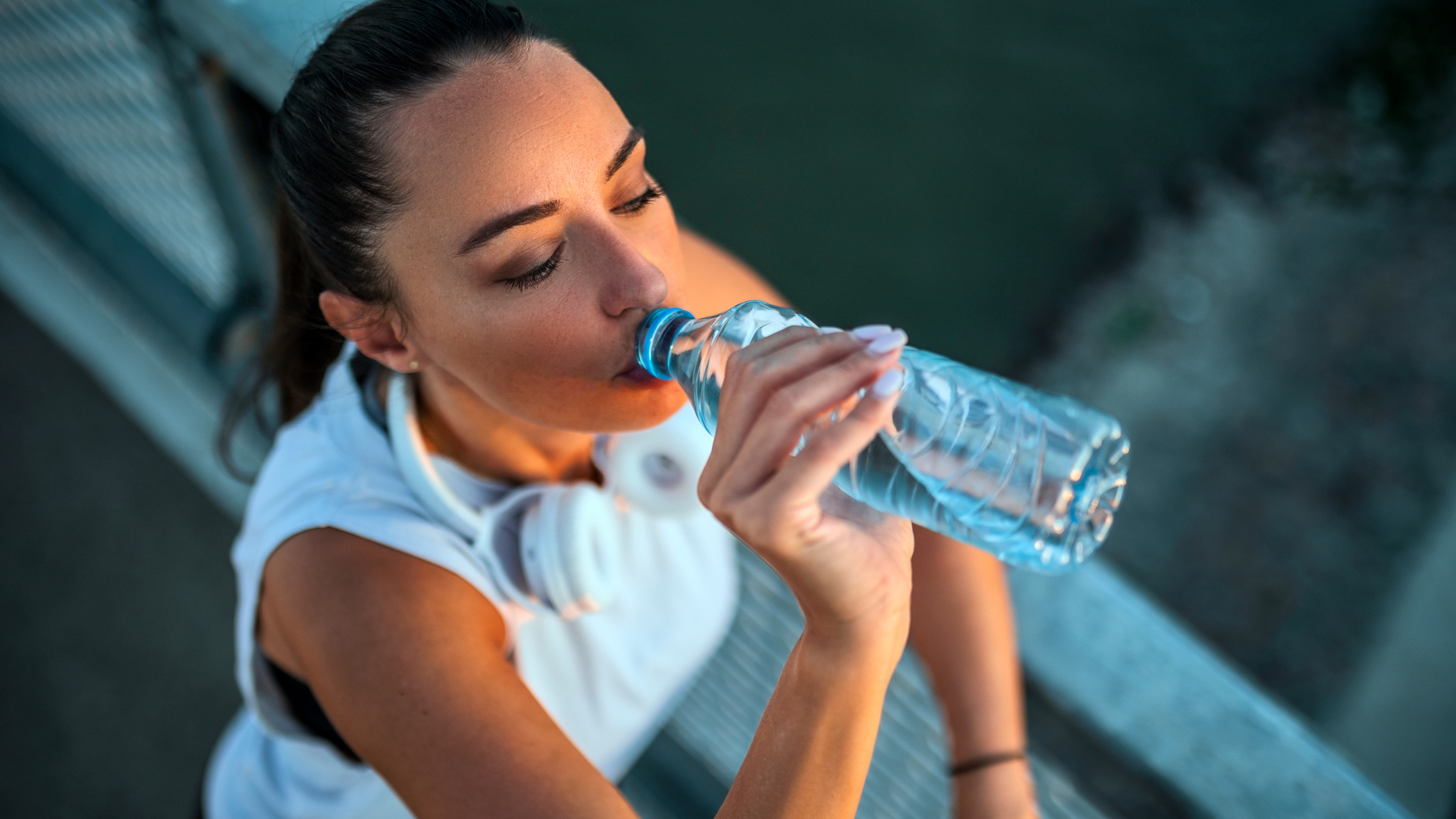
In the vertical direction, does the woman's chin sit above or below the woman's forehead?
below

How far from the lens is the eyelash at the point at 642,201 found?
152 centimetres

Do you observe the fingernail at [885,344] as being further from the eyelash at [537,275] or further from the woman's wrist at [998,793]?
the woman's wrist at [998,793]

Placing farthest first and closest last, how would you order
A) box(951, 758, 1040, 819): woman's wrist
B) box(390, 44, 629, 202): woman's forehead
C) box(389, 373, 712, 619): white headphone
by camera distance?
box(951, 758, 1040, 819): woman's wrist → box(389, 373, 712, 619): white headphone → box(390, 44, 629, 202): woman's forehead

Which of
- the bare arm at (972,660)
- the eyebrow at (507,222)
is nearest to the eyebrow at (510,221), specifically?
the eyebrow at (507,222)

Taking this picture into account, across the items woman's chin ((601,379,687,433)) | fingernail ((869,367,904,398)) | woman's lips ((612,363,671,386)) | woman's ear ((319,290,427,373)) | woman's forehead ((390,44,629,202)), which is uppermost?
fingernail ((869,367,904,398))

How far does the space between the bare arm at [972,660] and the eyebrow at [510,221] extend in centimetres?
104

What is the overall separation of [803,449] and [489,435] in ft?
2.95

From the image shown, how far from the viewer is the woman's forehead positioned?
1.38 metres

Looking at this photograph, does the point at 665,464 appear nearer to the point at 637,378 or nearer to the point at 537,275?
the point at 637,378

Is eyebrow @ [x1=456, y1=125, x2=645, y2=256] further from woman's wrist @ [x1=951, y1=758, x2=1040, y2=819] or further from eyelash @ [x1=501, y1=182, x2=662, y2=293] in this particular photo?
woman's wrist @ [x1=951, y1=758, x2=1040, y2=819]

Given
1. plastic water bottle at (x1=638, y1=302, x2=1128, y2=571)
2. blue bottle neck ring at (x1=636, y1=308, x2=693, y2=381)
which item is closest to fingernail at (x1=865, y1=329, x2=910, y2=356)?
plastic water bottle at (x1=638, y1=302, x2=1128, y2=571)

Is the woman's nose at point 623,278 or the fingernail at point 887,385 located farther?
the woman's nose at point 623,278

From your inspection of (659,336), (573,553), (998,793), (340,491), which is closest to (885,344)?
(659,336)

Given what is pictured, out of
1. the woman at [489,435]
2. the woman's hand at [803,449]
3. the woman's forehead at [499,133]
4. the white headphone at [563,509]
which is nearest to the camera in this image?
the woman's hand at [803,449]
